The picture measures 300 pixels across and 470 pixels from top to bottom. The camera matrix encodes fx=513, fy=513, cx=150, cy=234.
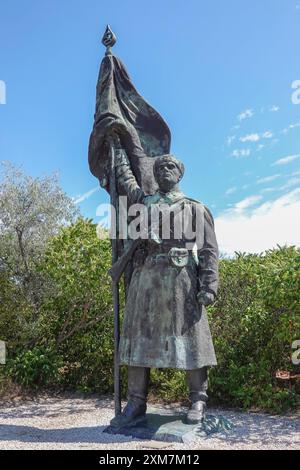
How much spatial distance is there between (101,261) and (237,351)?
92.1 inches

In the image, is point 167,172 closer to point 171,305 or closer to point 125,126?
point 125,126

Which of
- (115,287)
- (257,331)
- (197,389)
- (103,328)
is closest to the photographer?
(197,389)

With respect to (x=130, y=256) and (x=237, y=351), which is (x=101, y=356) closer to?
(x=237, y=351)

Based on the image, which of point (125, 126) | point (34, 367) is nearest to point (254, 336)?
point (34, 367)

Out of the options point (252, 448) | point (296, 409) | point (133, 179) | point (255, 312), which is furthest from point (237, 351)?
point (133, 179)

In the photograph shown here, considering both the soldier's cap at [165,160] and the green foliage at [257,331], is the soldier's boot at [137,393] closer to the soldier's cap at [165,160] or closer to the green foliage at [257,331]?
the soldier's cap at [165,160]

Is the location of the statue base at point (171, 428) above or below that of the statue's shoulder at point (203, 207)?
below

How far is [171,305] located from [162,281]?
224 millimetres

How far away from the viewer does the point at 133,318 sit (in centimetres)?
456

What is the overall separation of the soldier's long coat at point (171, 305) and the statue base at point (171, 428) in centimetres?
51

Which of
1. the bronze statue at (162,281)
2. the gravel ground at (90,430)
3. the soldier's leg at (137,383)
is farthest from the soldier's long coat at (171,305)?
the gravel ground at (90,430)

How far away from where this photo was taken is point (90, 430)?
16.2ft

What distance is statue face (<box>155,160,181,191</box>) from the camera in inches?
184

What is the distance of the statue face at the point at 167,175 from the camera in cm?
466
